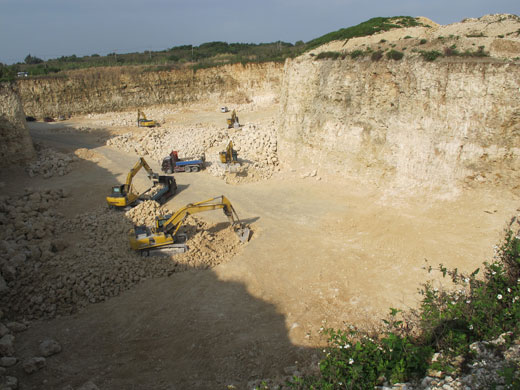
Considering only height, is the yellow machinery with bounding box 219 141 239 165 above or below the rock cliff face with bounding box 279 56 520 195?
below

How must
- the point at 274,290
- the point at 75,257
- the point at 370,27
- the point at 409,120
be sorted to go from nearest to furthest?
the point at 274,290 → the point at 75,257 → the point at 409,120 → the point at 370,27

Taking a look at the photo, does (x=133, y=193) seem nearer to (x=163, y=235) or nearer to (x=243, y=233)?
(x=163, y=235)

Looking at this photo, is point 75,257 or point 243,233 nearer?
point 75,257

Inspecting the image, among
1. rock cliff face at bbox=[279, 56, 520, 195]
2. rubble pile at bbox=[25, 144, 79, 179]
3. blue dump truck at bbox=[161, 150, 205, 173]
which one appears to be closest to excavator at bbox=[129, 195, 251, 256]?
rock cliff face at bbox=[279, 56, 520, 195]

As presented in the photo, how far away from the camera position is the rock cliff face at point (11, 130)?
19.6 m

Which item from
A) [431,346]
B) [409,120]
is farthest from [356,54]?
[431,346]

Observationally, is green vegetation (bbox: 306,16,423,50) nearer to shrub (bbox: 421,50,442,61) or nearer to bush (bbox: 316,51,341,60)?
bush (bbox: 316,51,341,60)

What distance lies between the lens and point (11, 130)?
65.7ft

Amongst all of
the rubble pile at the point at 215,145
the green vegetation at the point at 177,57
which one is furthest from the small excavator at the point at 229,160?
the green vegetation at the point at 177,57

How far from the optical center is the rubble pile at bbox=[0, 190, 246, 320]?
1022 centimetres

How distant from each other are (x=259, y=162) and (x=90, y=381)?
50.2ft

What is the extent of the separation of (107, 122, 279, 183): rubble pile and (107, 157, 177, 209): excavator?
143 inches

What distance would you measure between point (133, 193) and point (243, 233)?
23.0 ft

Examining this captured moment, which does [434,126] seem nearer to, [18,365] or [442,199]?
[442,199]
